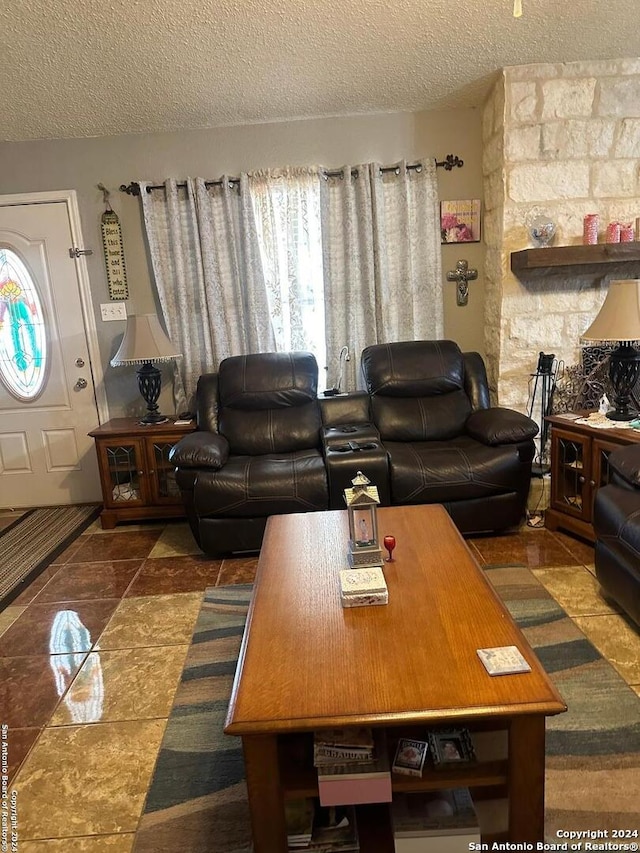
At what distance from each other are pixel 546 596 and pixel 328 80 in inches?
116

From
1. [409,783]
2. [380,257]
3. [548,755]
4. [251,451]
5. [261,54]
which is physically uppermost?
[261,54]

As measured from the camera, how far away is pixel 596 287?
3.52 metres

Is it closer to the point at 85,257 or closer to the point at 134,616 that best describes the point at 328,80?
the point at 85,257

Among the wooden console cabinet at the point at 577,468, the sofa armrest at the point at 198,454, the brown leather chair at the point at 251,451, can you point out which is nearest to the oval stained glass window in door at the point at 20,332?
the brown leather chair at the point at 251,451

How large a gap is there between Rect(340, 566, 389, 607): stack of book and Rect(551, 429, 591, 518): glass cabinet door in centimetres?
173

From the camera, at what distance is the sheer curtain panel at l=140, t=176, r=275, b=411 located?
371 centimetres

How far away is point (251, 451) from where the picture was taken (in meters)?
3.41

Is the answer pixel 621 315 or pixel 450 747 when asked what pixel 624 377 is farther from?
pixel 450 747

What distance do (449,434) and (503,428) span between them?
43 cm

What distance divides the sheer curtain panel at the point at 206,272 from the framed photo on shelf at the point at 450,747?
2903mm

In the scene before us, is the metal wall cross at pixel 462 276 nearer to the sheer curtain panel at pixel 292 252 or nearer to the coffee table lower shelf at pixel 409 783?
the sheer curtain panel at pixel 292 252

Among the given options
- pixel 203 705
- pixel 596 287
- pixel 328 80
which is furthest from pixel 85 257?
pixel 596 287

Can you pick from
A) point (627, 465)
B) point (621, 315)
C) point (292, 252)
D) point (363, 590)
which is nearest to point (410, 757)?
point (363, 590)

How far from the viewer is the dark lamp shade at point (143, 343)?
3.50 m
